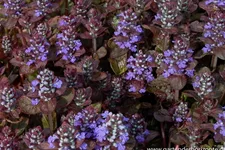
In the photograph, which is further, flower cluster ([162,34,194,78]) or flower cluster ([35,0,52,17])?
flower cluster ([35,0,52,17])

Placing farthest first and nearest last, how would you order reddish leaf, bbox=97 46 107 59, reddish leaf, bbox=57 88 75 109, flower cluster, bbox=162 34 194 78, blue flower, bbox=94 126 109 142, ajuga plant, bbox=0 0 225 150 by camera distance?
reddish leaf, bbox=97 46 107 59, flower cluster, bbox=162 34 194 78, reddish leaf, bbox=57 88 75 109, ajuga plant, bbox=0 0 225 150, blue flower, bbox=94 126 109 142

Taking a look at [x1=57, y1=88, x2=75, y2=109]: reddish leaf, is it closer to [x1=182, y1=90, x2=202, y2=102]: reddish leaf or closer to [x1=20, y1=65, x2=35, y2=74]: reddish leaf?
[x1=20, y1=65, x2=35, y2=74]: reddish leaf

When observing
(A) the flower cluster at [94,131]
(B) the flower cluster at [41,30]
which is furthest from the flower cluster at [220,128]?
(B) the flower cluster at [41,30]

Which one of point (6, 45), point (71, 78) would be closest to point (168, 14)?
point (71, 78)

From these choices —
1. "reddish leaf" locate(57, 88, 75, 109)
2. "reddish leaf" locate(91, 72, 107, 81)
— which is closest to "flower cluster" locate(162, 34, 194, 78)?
"reddish leaf" locate(91, 72, 107, 81)

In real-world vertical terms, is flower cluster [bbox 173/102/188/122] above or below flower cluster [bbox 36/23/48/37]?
below

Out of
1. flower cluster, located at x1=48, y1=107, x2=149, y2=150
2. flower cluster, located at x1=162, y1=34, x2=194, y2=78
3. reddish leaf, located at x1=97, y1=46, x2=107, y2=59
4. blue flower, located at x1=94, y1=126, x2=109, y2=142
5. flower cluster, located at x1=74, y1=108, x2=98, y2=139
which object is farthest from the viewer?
reddish leaf, located at x1=97, y1=46, x2=107, y2=59

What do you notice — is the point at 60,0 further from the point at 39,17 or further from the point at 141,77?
the point at 141,77

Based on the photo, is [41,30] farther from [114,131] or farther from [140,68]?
[114,131]
